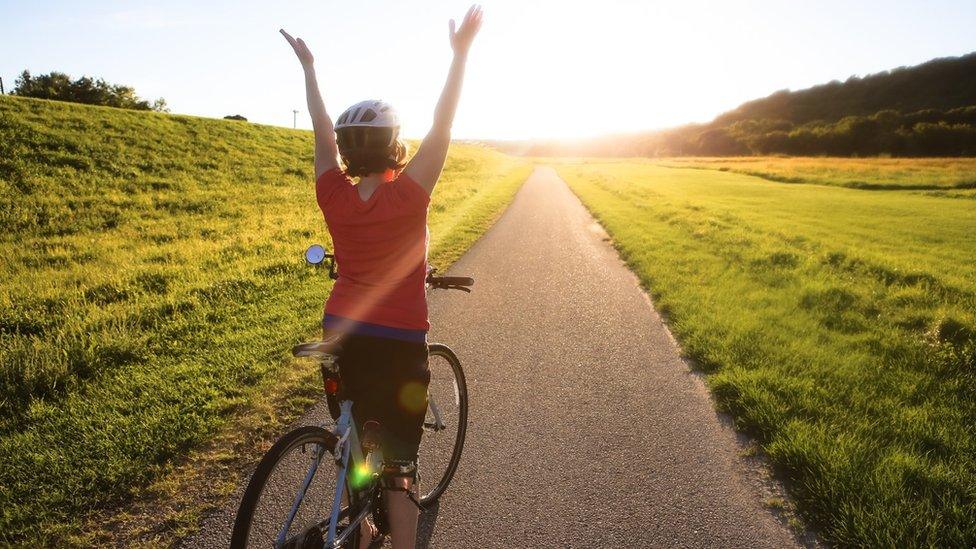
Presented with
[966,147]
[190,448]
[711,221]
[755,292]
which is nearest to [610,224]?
[711,221]

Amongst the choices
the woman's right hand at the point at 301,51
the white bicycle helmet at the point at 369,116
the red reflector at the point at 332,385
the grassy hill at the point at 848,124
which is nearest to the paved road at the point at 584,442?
the red reflector at the point at 332,385

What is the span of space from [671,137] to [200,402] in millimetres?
141939

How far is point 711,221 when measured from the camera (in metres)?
15.9

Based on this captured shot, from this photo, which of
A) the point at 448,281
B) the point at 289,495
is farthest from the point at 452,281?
the point at 289,495

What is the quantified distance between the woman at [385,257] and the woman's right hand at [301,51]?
1.01ft

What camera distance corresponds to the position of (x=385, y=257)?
84.5 inches

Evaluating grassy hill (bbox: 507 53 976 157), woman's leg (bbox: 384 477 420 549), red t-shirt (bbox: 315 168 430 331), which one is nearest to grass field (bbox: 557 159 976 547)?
woman's leg (bbox: 384 477 420 549)

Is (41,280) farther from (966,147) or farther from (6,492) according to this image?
(966,147)

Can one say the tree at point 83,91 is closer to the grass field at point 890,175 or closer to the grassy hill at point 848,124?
the grass field at point 890,175

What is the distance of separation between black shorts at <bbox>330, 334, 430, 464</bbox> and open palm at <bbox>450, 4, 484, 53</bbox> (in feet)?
4.18

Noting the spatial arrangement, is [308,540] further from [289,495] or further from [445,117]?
[445,117]

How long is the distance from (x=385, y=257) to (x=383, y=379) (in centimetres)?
53

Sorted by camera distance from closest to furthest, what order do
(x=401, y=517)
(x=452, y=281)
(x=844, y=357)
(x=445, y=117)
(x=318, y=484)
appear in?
(x=445, y=117)
(x=318, y=484)
(x=401, y=517)
(x=452, y=281)
(x=844, y=357)

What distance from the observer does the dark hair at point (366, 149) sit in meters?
2.06
